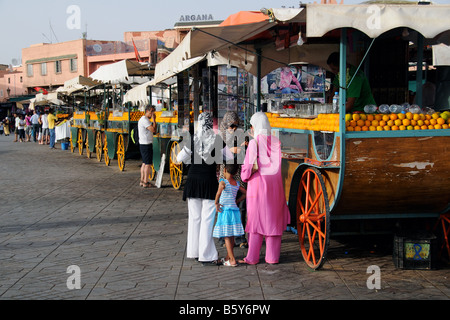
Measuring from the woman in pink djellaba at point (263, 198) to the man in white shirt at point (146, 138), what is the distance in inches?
256

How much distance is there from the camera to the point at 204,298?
5.03 m

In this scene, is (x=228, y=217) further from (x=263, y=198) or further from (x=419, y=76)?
(x=419, y=76)

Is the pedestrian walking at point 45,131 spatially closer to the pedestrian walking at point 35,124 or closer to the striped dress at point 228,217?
the pedestrian walking at point 35,124

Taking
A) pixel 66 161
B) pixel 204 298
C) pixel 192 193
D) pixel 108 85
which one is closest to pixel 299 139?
pixel 192 193

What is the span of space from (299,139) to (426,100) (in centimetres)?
378

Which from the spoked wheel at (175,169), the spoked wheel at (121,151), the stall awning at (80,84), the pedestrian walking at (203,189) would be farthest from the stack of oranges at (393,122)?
the stall awning at (80,84)

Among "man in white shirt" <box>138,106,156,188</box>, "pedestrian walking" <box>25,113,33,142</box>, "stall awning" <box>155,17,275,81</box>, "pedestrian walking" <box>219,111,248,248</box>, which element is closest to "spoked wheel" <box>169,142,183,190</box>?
"man in white shirt" <box>138,106,156,188</box>

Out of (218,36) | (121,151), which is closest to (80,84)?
(121,151)

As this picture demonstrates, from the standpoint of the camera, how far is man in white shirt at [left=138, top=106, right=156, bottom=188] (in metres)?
12.5

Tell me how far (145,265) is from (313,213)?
74.9 inches

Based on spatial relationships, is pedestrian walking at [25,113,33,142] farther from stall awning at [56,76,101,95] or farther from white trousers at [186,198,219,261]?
white trousers at [186,198,219,261]

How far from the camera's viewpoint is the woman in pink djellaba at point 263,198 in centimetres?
620

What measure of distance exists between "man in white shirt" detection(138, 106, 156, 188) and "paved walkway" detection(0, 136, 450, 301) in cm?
197

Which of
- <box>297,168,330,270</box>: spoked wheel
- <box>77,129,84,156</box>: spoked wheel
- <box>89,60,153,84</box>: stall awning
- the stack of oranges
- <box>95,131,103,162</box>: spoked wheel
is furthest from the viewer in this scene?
<box>77,129,84,156</box>: spoked wheel
